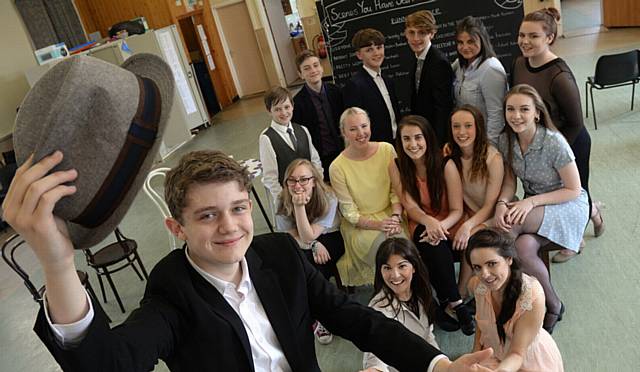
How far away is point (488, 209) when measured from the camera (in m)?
2.54

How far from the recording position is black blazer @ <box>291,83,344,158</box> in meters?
3.38

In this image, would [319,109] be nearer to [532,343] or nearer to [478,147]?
[478,147]

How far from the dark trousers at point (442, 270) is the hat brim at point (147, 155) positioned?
1.85 metres

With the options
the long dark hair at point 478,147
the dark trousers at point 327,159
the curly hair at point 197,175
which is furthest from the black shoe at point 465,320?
the curly hair at point 197,175

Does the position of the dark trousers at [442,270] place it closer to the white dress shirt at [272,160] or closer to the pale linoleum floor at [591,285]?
the pale linoleum floor at [591,285]

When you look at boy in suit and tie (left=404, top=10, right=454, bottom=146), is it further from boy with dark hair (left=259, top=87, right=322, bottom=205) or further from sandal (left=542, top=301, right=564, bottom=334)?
sandal (left=542, top=301, right=564, bottom=334)

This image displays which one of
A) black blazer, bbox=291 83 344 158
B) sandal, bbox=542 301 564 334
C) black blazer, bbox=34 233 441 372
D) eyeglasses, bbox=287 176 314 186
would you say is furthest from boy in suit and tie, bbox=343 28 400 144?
black blazer, bbox=34 233 441 372

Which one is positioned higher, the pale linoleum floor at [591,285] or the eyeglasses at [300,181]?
the eyeglasses at [300,181]

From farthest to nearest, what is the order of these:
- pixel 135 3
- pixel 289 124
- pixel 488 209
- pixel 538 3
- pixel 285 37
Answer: pixel 285 37, pixel 135 3, pixel 538 3, pixel 289 124, pixel 488 209

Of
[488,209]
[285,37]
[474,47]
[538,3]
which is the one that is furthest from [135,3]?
[488,209]

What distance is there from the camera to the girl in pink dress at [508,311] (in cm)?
183

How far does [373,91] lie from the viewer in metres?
3.24

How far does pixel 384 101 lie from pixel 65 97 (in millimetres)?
2706

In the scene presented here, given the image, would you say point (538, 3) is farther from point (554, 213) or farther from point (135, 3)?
point (135, 3)
